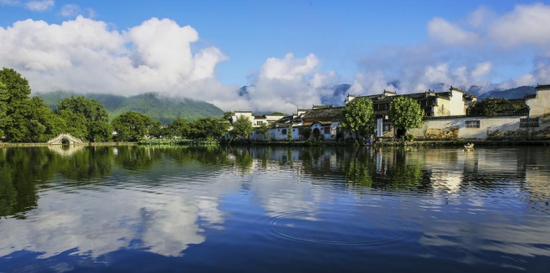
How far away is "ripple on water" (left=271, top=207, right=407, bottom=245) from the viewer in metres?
7.11

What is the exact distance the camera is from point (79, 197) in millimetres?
12352

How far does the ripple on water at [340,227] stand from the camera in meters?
7.11

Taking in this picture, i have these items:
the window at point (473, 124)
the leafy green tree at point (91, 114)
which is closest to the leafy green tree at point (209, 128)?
the leafy green tree at point (91, 114)

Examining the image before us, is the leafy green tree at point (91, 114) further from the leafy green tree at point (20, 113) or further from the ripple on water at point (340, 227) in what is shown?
the ripple on water at point (340, 227)

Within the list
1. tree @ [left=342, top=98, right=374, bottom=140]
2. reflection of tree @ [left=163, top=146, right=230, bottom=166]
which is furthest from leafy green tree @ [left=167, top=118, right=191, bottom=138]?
reflection of tree @ [left=163, top=146, right=230, bottom=166]

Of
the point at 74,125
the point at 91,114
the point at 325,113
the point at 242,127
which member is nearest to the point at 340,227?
the point at 325,113

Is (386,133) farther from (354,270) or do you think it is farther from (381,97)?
(354,270)

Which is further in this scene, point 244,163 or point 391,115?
point 391,115

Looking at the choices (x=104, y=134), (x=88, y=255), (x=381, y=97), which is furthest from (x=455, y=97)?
(x=104, y=134)

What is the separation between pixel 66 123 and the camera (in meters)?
87.1

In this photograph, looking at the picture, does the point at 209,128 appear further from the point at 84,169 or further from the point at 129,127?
the point at 84,169

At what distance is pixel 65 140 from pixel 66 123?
187 inches

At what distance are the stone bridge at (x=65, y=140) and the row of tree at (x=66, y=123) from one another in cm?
103

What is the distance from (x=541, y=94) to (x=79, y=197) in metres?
55.0
